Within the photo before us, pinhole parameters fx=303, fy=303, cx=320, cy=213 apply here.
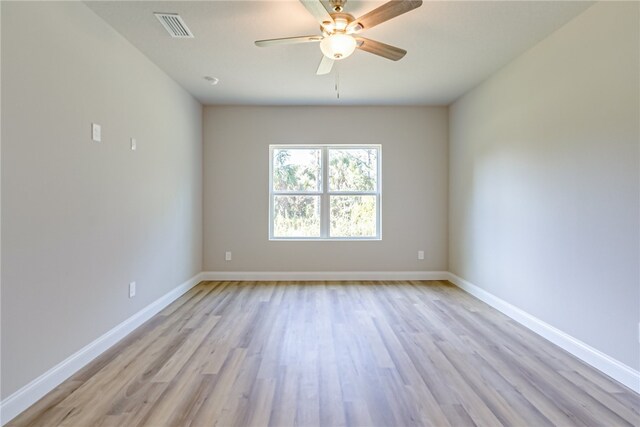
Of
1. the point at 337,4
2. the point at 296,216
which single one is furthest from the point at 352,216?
the point at 337,4

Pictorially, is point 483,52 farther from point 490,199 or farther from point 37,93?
point 37,93

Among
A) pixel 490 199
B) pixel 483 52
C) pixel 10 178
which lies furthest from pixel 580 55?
pixel 10 178

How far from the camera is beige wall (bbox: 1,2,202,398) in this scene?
167 centimetres

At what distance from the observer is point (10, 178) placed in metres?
1.64

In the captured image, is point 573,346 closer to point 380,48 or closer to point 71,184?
point 380,48

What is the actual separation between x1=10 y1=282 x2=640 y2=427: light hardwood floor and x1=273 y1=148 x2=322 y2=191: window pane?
2075 mm

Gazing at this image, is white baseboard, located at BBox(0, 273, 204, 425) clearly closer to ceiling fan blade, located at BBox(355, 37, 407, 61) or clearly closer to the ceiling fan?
the ceiling fan

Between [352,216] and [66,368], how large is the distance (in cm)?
361

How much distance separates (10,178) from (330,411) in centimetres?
215

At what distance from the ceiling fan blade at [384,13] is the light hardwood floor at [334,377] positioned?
7.57 feet

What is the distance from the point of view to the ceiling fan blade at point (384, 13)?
1.77m

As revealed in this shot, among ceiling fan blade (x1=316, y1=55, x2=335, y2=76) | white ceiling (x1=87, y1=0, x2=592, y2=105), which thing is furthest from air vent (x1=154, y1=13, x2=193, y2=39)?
ceiling fan blade (x1=316, y1=55, x2=335, y2=76)

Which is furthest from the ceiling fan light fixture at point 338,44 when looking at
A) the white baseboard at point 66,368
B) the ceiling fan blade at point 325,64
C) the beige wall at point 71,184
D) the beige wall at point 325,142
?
the white baseboard at point 66,368

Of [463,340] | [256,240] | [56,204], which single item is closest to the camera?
[56,204]
